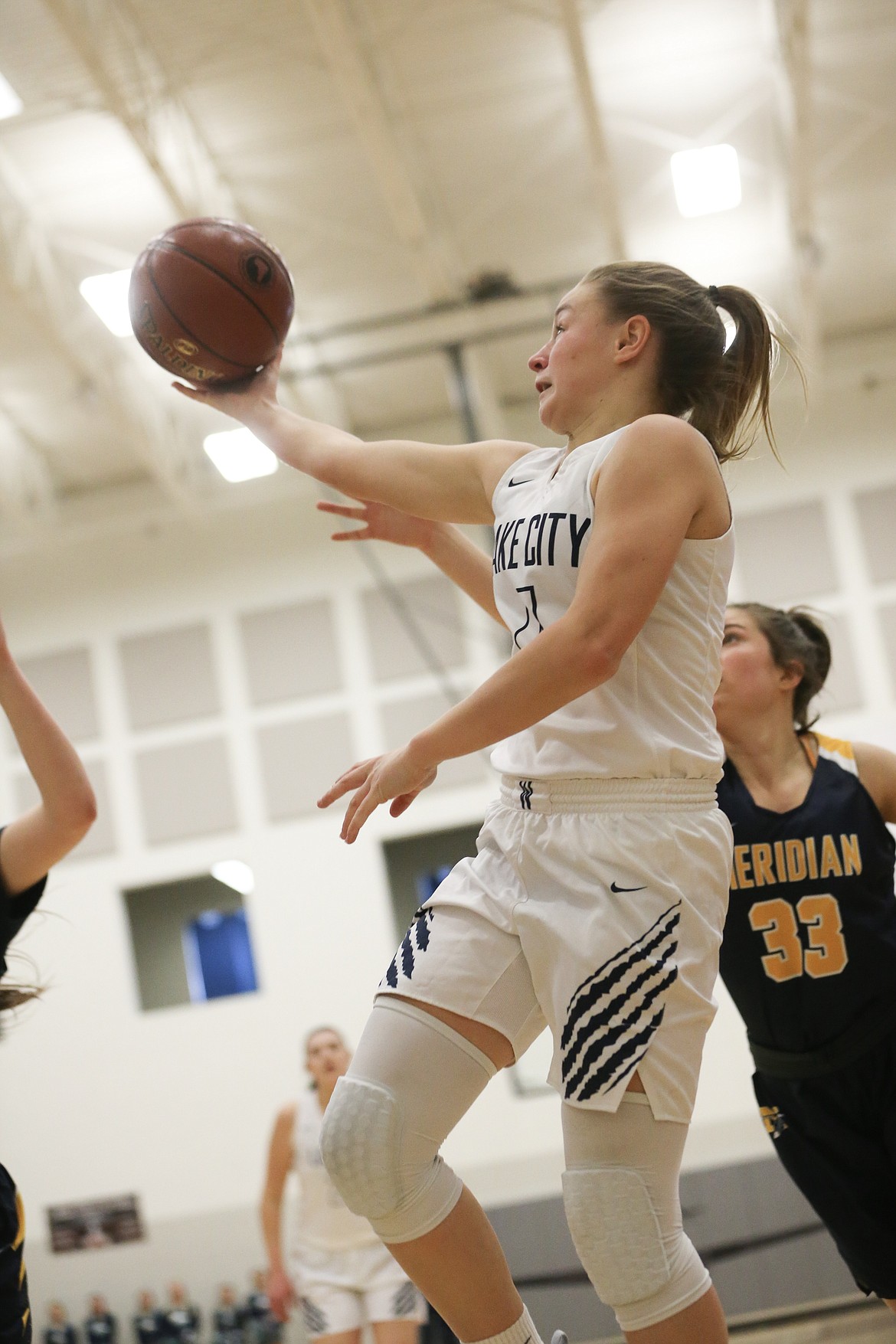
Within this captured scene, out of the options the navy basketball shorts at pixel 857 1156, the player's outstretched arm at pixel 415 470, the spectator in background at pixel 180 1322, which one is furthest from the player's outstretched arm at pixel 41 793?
the spectator in background at pixel 180 1322

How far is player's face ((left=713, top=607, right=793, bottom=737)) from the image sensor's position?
2.97 meters

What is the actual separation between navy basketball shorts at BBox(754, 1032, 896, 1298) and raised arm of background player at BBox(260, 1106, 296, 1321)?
3798 millimetres

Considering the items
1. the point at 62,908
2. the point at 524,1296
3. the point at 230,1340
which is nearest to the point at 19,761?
the point at 62,908

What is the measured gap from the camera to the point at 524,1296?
6.07 meters

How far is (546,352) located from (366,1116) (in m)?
1.27

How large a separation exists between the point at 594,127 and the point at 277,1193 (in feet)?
21.5

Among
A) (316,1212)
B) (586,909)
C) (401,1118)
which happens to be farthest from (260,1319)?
(586,909)

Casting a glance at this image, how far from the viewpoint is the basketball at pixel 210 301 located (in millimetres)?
2826

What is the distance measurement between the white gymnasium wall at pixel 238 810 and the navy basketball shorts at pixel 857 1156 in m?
8.19

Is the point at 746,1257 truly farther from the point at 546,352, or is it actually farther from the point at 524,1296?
the point at 546,352

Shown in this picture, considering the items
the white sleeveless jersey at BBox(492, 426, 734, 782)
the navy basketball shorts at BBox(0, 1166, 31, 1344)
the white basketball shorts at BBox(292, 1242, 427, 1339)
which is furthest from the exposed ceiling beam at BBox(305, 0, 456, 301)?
the navy basketball shorts at BBox(0, 1166, 31, 1344)

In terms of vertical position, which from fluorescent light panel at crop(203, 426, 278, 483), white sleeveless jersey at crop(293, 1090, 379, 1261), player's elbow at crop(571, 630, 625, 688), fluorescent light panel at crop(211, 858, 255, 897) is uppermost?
fluorescent light panel at crop(203, 426, 278, 483)

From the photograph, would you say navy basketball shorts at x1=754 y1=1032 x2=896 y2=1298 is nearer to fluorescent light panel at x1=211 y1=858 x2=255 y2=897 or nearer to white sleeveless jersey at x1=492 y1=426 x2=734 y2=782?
white sleeveless jersey at x1=492 y1=426 x2=734 y2=782

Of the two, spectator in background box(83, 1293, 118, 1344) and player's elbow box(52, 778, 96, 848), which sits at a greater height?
player's elbow box(52, 778, 96, 848)
